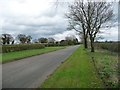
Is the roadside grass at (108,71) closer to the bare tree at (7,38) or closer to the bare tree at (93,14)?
the bare tree at (93,14)

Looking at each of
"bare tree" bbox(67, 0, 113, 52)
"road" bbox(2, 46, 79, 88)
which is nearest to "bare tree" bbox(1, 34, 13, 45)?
"bare tree" bbox(67, 0, 113, 52)

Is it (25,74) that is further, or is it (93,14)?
(93,14)

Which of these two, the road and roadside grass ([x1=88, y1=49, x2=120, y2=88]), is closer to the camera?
roadside grass ([x1=88, y1=49, x2=120, y2=88])

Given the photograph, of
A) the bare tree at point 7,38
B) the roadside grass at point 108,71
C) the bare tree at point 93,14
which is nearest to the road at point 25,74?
the roadside grass at point 108,71

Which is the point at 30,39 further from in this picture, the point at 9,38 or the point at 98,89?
the point at 98,89

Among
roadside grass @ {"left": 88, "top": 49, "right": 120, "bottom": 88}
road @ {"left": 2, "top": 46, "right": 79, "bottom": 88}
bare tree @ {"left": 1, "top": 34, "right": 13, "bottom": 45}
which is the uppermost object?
bare tree @ {"left": 1, "top": 34, "right": 13, "bottom": 45}

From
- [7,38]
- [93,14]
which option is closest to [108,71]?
[93,14]

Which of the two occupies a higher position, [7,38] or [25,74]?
[7,38]

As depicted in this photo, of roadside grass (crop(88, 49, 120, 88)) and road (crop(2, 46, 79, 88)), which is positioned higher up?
roadside grass (crop(88, 49, 120, 88))

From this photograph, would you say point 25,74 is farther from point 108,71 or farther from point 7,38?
point 7,38

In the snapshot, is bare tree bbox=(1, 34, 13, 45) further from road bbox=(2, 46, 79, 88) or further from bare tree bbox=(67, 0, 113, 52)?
road bbox=(2, 46, 79, 88)

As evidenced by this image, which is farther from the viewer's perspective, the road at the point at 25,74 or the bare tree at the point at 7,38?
the bare tree at the point at 7,38

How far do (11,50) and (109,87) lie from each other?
120ft

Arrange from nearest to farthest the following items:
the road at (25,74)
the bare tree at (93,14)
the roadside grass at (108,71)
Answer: the roadside grass at (108,71)
the road at (25,74)
the bare tree at (93,14)
